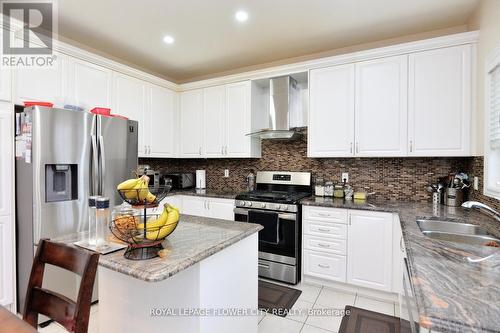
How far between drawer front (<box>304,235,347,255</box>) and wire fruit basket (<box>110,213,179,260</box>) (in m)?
1.96

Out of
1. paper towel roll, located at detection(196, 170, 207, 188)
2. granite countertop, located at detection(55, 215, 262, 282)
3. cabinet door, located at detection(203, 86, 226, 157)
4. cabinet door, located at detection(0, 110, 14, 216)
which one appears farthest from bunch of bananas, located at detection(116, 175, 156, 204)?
paper towel roll, located at detection(196, 170, 207, 188)

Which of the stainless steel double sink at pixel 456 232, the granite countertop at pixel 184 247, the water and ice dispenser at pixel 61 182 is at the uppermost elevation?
the water and ice dispenser at pixel 61 182

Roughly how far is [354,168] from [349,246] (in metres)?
0.97

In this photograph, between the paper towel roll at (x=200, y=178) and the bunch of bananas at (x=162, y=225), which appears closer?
the bunch of bananas at (x=162, y=225)

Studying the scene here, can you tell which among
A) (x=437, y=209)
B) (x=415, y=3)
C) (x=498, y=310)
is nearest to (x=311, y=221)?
(x=437, y=209)

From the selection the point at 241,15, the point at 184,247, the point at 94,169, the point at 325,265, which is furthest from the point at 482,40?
the point at 94,169

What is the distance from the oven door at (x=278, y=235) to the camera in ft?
9.21

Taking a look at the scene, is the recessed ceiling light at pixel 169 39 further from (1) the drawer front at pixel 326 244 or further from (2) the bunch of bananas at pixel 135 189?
(1) the drawer front at pixel 326 244

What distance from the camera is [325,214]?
271 cm

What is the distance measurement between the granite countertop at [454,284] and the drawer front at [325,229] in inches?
36.9

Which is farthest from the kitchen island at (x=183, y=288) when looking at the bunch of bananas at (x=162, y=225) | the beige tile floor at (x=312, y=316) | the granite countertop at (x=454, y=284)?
the granite countertop at (x=454, y=284)

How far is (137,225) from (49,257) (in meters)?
0.35

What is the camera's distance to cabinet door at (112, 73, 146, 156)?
123 inches

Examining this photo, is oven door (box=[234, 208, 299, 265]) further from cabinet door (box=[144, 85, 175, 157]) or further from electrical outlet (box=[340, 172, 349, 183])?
cabinet door (box=[144, 85, 175, 157])
